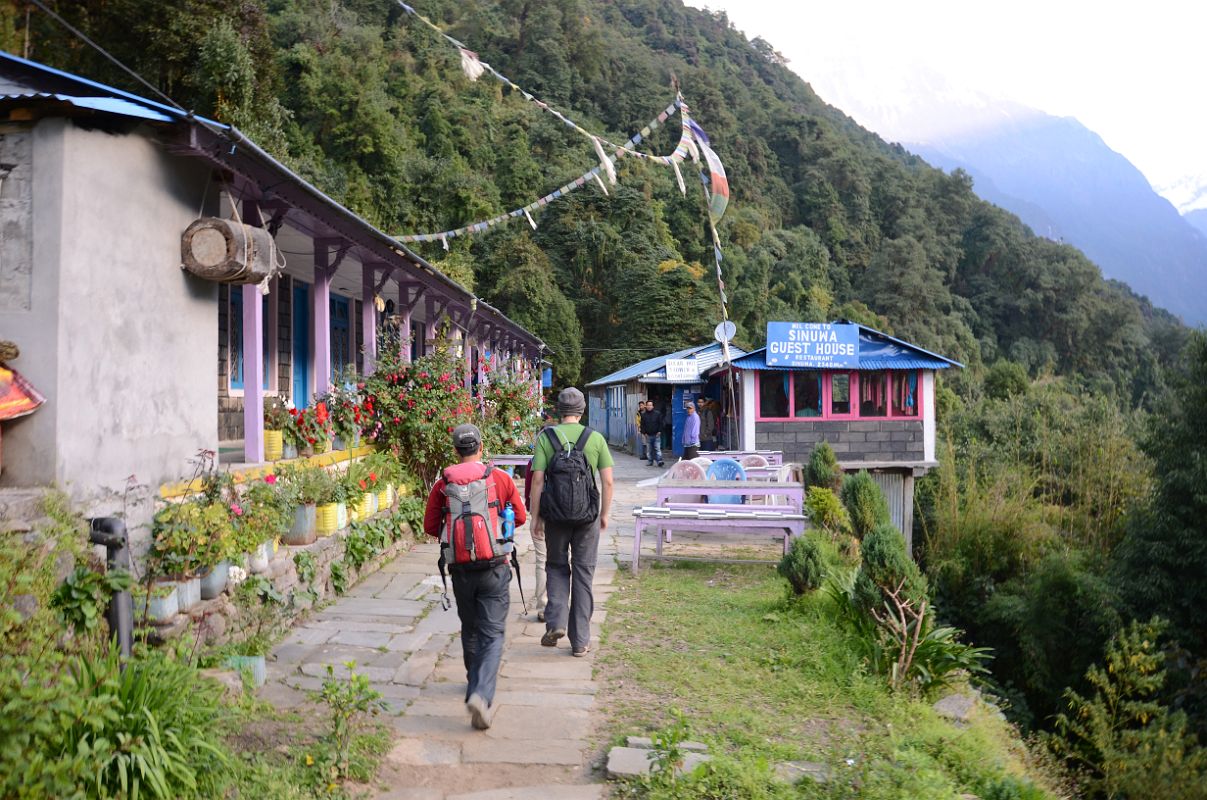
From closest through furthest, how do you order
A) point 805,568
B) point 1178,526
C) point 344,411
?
point 805,568, point 344,411, point 1178,526

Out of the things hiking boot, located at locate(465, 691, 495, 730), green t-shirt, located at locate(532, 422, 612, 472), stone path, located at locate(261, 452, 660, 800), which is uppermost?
green t-shirt, located at locate(532, 422, 612, 472)

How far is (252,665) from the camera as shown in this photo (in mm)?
4480

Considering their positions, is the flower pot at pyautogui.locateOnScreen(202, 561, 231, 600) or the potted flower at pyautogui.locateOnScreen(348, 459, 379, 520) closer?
the flower pot at pyautogui.locateOnScreen(202, 561, 231, 600)

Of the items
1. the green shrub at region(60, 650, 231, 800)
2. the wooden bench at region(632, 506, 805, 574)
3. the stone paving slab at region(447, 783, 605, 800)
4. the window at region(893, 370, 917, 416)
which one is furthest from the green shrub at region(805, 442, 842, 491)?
the green shrub at region(60, 650, 231, 800)

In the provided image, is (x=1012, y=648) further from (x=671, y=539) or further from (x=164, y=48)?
(x=164, y=48)

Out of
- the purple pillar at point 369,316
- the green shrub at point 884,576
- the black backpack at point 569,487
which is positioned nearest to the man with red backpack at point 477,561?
the black backpack at point 569,487

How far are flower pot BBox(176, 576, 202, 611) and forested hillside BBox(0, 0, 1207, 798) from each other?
6.07 metres

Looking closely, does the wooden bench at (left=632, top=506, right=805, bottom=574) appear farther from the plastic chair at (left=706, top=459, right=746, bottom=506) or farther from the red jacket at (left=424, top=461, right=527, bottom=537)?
the red jacket at (left=424, top=461, right=527, bottom=537)

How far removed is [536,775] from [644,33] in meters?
76.7

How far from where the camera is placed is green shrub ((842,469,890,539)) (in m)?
11.3

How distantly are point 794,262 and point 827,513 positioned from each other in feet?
156

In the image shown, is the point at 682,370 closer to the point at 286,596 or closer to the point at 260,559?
the point at 286,596

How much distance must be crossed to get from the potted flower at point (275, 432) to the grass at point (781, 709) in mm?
3002

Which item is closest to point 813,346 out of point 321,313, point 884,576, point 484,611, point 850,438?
point 850,438
